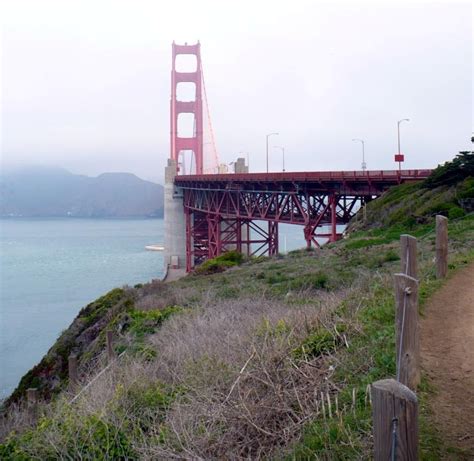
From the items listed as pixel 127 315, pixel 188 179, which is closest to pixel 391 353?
pixel 127 315

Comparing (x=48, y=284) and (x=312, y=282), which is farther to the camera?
(x=48, y=284)

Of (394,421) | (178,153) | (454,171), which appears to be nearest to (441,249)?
(394,421)

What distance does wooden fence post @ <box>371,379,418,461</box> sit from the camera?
7.48 ft

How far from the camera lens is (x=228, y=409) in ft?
15.3

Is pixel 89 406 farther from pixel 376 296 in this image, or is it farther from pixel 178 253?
pixel 178 253

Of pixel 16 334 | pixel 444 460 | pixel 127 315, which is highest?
pixel 444 460

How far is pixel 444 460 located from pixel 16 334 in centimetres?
3048

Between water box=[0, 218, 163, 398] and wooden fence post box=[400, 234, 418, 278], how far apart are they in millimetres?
17555

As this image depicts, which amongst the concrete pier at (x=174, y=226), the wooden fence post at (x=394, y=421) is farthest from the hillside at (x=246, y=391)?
the concrete pier at (x=174, y=226)

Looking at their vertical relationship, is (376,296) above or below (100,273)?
above

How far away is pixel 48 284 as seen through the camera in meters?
49.7

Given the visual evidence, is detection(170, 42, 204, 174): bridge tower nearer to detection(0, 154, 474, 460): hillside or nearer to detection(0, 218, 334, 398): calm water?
detection(0, 218, 334, 398): calm water

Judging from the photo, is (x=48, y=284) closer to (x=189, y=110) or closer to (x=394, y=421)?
(x=189, y=110)

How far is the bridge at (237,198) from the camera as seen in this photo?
1057 inches
